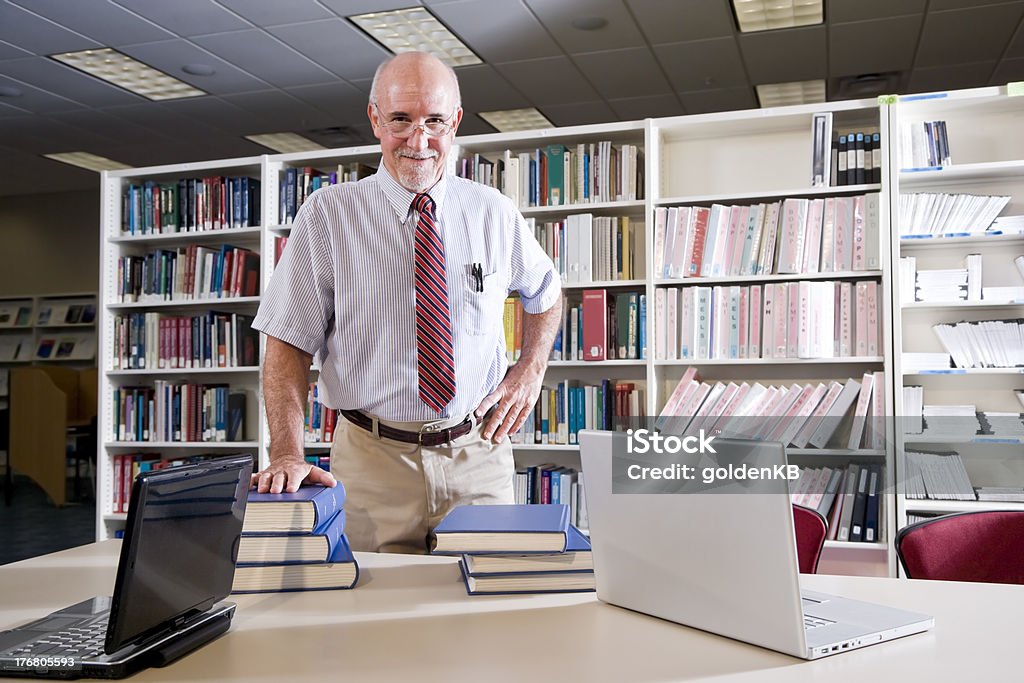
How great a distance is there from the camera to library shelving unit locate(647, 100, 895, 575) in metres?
3.79

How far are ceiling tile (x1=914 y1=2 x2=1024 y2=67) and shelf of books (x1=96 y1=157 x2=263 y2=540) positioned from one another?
3.98 m

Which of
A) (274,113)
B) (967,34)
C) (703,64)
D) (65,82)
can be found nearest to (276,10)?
(274,113)

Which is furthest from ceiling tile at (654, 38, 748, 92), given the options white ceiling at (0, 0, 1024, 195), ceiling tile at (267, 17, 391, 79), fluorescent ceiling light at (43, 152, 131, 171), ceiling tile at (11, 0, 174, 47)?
fluorescent ceiling light at (43, 152, 131, 171)

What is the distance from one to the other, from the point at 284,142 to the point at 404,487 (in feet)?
22.0

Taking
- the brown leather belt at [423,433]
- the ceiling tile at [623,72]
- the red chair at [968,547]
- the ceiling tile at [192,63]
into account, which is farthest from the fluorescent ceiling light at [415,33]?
the red chair at [968,547]

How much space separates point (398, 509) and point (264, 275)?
311 cm

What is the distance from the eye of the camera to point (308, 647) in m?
1.14

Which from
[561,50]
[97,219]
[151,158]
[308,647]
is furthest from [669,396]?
[97,219]

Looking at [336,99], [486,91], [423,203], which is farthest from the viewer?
[336,99]

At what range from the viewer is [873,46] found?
5.56 meters

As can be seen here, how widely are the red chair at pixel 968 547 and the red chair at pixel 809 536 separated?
0.68 ft

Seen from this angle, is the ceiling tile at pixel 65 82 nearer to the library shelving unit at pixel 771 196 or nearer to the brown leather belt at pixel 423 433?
the library shelving unit at pixel 771 196

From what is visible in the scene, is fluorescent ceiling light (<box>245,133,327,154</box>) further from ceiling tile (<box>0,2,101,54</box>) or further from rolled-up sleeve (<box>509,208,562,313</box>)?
rolled-up sleeve (<box>509,208,562,313</box>)

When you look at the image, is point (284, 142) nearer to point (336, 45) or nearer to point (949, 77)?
point (336, 45)
